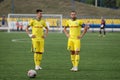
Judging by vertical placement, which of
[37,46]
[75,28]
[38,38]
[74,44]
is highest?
[75,28]

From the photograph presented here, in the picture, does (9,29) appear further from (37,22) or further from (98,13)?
(37,22)

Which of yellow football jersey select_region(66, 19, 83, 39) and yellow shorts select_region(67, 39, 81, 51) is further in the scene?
yellow football jersey select_region(66, 19, 83, 39)

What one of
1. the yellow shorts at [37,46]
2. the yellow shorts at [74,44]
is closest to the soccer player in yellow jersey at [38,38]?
the yellow shorts at [37,46]

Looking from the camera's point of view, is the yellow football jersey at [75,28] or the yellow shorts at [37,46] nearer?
the yellow football jersey at [75,28]

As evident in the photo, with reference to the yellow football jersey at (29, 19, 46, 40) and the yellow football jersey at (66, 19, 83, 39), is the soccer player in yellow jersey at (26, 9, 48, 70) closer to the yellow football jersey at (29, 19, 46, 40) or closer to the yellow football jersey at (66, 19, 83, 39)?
the yellow football jersey at (29, 19, 46, 40)

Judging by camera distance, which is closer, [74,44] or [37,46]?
[74,44]

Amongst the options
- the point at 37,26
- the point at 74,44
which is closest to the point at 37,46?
the point at 37,26

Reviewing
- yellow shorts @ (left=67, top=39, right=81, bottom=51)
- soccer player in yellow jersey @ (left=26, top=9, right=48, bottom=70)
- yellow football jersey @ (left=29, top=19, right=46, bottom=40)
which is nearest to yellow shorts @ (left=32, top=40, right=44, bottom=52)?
soccer player in yellow jersey @ (left=26, top=9, right=48, bottom=70)

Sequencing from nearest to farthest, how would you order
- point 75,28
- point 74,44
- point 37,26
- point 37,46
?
point 74,44, point 75,28, point 37,46, point 37,26

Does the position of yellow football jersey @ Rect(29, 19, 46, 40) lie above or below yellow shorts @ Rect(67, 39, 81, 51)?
above

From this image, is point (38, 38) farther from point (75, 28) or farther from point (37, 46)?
point (75, 28)

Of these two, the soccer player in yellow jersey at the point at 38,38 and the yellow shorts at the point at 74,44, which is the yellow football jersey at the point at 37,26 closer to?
the soccer player in yellow jersey at the point at 38,38

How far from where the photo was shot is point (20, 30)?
59094 millimetres

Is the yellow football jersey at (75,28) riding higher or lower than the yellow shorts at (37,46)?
higher
